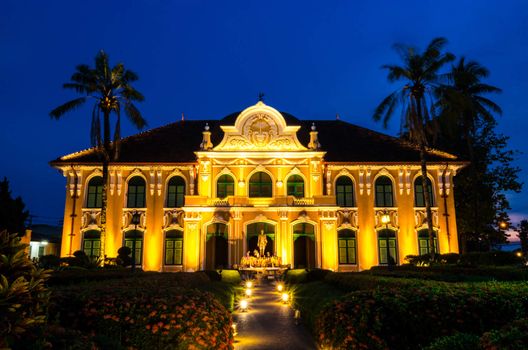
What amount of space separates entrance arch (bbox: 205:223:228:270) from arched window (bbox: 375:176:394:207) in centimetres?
1129

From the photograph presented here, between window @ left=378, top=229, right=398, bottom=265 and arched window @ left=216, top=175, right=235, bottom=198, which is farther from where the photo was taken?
arched window @ left=216, top=175, right=235, bottom=198

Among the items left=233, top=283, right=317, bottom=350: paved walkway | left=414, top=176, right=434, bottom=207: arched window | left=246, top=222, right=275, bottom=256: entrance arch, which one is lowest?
left=233, top=283, right=317, bottom=350: paved walkway

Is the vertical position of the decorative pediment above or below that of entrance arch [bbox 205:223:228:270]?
above

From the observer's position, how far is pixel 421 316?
7.32 m

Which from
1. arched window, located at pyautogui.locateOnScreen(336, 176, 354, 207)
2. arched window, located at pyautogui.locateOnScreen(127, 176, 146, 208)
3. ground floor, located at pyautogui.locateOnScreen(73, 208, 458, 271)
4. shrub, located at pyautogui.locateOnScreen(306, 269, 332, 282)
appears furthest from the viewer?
arched window, located at pyautogui.locateOnScreen(336, 176, 354, 207)

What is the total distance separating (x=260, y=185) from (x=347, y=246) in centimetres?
745

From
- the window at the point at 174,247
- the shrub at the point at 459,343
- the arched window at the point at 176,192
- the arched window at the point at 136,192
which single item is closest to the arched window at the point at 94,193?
the arched window at the point at 136,192

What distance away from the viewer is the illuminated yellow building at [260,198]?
28.2m

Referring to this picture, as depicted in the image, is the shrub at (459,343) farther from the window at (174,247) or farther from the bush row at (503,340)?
the window at (174,247)

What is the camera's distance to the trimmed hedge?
23.7 feet

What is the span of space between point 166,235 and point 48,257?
8.58 metres

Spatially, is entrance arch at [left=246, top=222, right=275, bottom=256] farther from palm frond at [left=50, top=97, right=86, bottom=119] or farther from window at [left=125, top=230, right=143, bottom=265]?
palm frond at [left=50, top=97, right=86, bottom=119]

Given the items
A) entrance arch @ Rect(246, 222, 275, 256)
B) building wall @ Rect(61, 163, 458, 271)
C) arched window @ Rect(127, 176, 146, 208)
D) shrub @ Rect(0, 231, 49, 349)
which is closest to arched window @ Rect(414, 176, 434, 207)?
building wall @ Rect(61, 163, 458, 271)

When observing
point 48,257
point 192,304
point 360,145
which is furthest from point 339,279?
point 360,145
